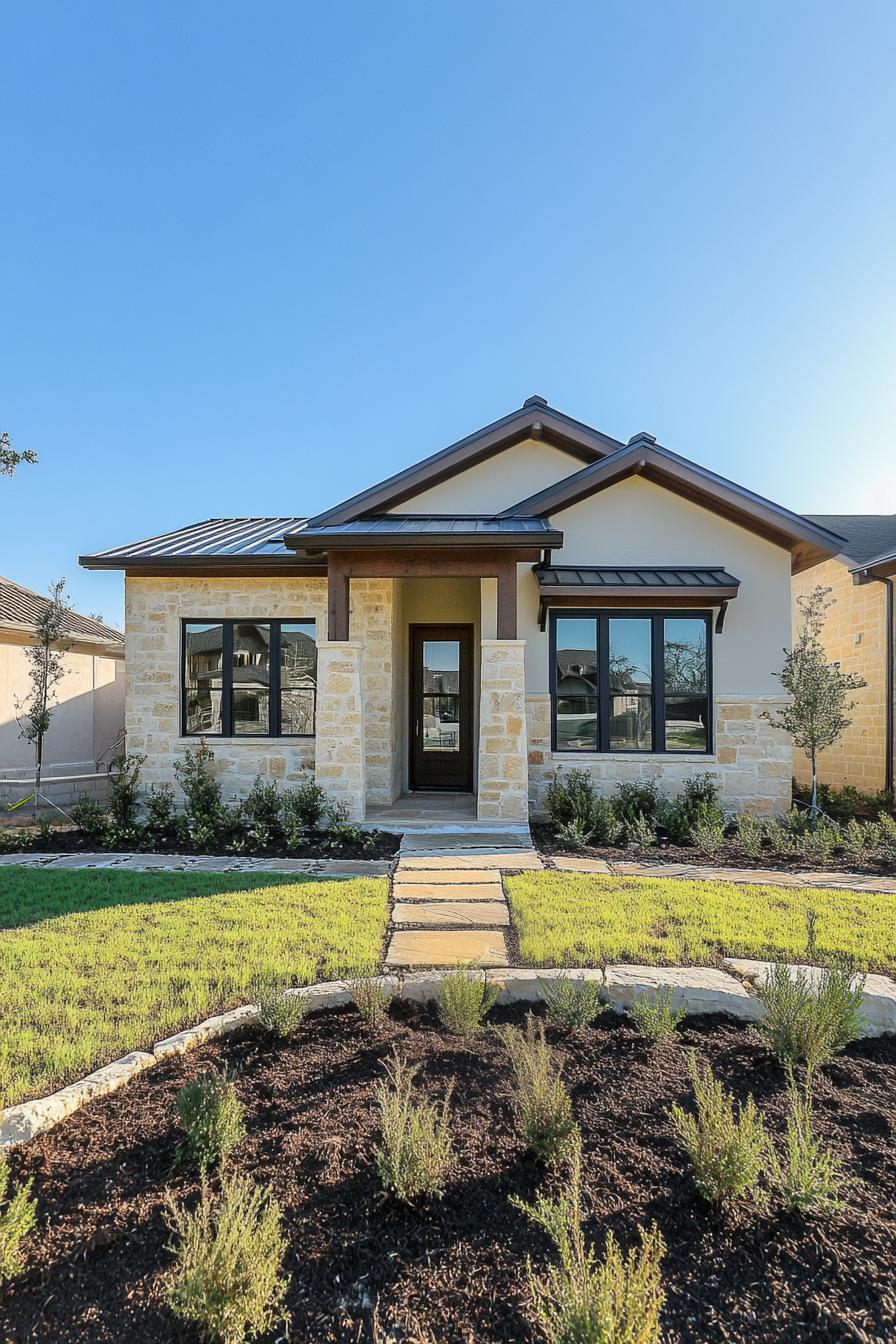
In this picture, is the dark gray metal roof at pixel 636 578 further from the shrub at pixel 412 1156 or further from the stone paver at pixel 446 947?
the shrub at pixel 412 1156

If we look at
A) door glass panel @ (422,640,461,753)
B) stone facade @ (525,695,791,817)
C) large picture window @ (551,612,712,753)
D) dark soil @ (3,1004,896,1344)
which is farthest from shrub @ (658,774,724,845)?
dark soil @ (3,1004,896,1344)

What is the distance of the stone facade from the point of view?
29.9ft

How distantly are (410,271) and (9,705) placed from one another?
36.3ft

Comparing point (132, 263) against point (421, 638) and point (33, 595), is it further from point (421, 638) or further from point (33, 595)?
point (33, 595)

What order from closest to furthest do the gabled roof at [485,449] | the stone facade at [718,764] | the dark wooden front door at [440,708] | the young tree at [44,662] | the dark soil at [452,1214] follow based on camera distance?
the dark soil at [452,1214], the stone facade at [718,764], the gabled roof at [485,449], the young tree at [44,662], the dark wooden front door at [440,708]

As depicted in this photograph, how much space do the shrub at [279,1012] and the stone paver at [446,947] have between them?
95 centimetres

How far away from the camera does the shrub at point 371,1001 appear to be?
324cm

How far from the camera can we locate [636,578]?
9008 millimetres

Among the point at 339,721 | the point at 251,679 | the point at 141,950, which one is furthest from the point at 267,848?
the point at 141,950

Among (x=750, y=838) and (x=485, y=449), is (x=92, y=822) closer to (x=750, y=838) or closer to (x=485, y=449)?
(x=485, y=449)

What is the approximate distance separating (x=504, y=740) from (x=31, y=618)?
10.8m

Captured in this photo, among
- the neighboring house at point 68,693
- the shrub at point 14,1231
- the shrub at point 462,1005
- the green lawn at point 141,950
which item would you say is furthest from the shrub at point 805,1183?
the neighboring house at point 68,693

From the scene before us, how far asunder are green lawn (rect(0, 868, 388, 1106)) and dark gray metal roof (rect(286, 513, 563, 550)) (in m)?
4.04

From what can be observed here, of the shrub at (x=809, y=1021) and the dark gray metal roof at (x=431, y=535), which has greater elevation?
the dark gray metal roof at (x=431, y=535)
